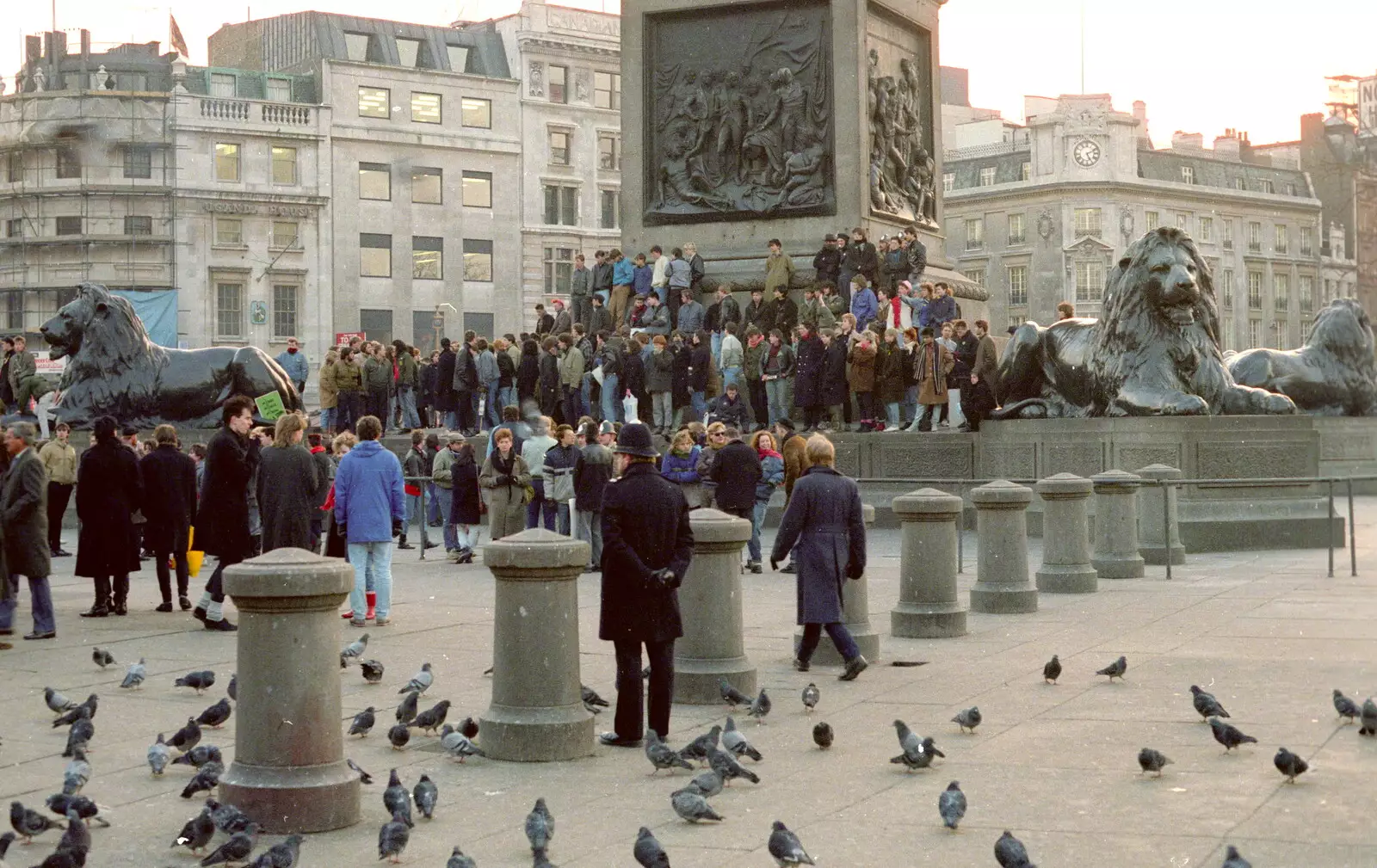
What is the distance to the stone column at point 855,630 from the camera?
41.6 feet

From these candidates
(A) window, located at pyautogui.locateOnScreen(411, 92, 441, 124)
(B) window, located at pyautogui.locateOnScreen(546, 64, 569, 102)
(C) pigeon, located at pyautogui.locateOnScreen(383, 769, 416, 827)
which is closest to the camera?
(C) pigeon, located at pyautogui.locateOnScreen(383, 769, 416, 827)

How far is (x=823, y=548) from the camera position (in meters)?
12.1

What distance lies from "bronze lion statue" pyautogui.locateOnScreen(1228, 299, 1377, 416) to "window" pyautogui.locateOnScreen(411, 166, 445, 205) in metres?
45.3

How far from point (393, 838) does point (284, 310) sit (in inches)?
2623

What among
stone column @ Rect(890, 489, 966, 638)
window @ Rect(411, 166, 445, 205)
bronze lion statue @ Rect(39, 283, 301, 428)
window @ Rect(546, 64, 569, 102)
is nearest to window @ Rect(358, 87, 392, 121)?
window @ Rect(411, 166, 445, 205)

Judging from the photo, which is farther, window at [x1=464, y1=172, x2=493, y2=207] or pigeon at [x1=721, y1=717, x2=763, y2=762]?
window at [x1=464, y1=172, x2=493, y2=207]

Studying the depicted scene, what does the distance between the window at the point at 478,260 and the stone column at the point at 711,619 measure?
6628cm

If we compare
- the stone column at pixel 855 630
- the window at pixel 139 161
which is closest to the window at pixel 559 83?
the window at pixel 139 161

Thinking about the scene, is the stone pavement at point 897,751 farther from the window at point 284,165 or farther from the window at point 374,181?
the window at point 374,181

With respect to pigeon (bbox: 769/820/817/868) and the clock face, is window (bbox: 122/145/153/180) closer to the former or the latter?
the clock face

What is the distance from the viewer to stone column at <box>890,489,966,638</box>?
45.9ft

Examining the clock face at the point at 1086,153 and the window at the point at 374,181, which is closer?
the window at the point at 374,181

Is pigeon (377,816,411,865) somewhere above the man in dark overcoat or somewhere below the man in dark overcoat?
below

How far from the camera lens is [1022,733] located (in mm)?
9789
